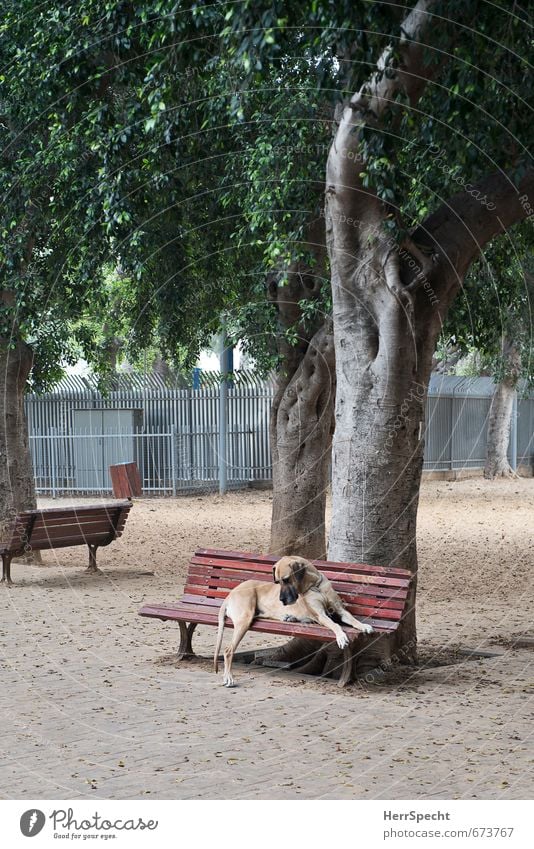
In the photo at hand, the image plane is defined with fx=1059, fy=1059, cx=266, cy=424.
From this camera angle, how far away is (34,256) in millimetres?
14289

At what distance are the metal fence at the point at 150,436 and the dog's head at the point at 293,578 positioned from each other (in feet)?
65.0

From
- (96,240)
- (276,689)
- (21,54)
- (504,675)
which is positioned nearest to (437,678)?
(504,675)

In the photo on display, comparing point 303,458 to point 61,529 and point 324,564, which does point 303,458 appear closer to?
point 61,529

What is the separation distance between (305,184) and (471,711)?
5.63 m

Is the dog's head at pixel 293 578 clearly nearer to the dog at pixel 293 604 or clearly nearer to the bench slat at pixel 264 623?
the dog at pixel 293 604

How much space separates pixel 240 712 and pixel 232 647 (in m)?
0.91

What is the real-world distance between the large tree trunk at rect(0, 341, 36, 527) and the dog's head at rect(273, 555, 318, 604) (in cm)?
778

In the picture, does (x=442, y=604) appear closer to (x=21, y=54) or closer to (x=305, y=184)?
(x=305, y=184)

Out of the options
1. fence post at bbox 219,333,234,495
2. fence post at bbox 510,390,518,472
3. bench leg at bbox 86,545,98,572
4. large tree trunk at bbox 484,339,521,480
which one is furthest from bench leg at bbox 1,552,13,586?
fence post at bbox 510,390,518,472

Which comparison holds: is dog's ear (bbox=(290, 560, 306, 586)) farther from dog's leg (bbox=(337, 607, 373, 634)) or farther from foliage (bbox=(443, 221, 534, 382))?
foliage (bbox=(443, 221, 534, 382))

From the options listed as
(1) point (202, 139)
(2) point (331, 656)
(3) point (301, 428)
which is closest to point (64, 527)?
(3) point (301, 428)

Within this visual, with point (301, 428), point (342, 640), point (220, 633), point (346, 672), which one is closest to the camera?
point (342, 640)

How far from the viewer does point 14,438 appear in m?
14.5

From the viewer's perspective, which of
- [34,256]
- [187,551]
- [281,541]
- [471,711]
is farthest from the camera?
[187,551]
